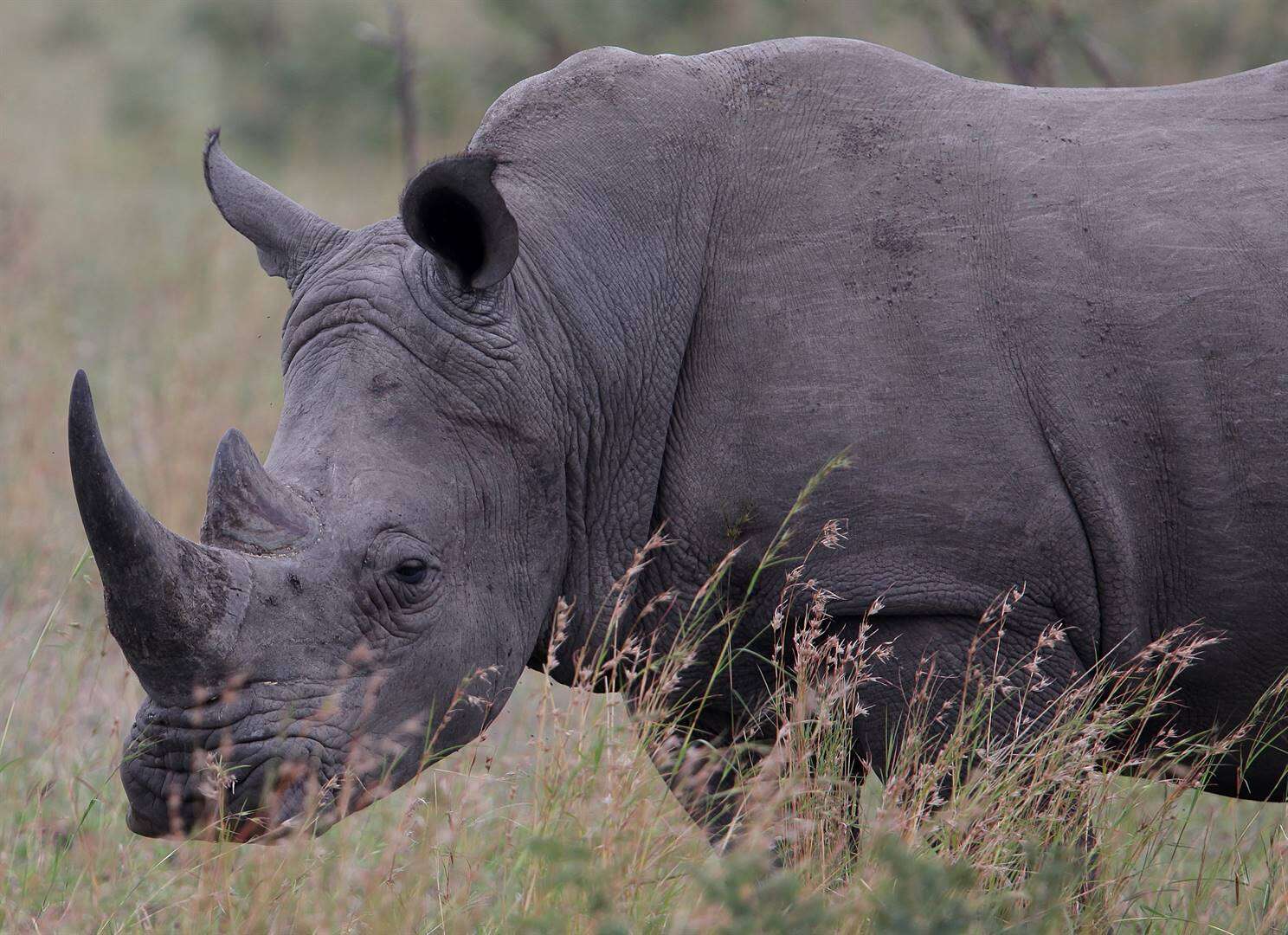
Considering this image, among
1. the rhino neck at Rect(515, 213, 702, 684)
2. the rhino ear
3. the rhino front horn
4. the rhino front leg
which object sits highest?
the rhino ear

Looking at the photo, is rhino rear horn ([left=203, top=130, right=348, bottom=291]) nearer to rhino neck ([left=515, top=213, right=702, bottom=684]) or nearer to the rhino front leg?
rhino neck ([left=515, top=213, right=702, bottom=684])

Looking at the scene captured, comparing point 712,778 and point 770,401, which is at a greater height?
point 770,401

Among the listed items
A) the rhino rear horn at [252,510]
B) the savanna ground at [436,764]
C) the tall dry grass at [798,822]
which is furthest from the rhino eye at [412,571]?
the savanna ground at [436,764]

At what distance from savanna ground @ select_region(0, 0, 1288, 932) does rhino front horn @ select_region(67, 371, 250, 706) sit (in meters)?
0.40

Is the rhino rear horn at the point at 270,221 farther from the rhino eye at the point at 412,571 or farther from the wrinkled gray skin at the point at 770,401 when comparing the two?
the rhino eye at the point at 412,571

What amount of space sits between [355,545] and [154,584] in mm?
462

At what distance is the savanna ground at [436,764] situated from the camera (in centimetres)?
305

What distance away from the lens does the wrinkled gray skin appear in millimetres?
3418

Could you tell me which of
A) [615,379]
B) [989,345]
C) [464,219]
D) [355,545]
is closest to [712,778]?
[615,379]

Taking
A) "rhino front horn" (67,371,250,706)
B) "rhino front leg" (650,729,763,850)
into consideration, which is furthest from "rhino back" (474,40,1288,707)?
"rhino front horn" (67,371,250,706)

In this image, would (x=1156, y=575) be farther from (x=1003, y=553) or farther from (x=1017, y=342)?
(x=1017, y=342)

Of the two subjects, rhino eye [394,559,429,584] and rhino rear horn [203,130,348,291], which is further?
rhino rear horn [203,130,348,291]

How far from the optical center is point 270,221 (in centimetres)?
400

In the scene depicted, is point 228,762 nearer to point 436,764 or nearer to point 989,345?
point 436,764
